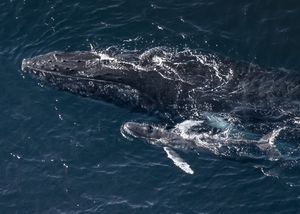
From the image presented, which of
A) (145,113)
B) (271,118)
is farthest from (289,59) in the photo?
(145,113)

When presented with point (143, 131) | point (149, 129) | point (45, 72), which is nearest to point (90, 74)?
point (45, 72)

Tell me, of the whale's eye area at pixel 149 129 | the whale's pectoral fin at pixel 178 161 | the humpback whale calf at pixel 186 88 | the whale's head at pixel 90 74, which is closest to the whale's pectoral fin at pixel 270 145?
the humpback whale calf at pixel 186 88

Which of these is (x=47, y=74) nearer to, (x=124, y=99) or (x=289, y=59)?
(x=124, y=99)

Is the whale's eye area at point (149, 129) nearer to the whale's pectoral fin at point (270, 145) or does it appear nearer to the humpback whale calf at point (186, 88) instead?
the humpback whale calf at point (186, 88)

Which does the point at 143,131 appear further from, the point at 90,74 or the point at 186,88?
the point at 90,74

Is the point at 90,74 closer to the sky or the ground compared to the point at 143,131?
closer to the sky

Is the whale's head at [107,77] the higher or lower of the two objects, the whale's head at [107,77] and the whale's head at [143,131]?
the higher

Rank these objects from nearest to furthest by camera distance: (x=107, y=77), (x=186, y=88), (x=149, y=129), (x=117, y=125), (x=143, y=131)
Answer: (x=143, y=131), (x=149, y=129), (x=186, y=88), (x=117, y=125), (x=107, y=77)
